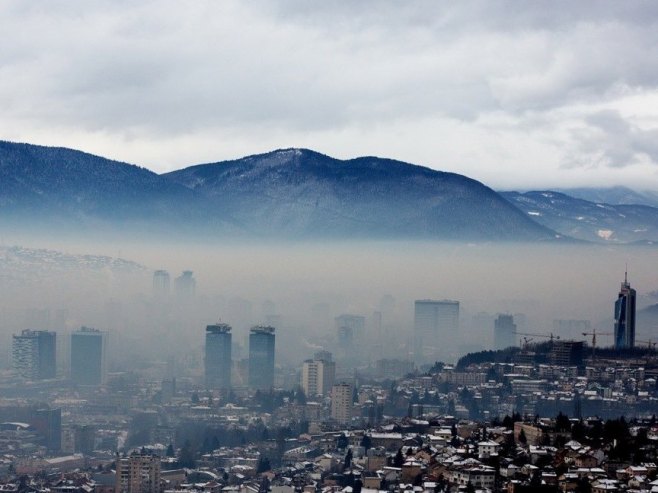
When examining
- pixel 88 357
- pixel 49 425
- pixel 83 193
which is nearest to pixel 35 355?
pixel 88 357

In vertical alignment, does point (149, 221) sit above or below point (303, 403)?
above

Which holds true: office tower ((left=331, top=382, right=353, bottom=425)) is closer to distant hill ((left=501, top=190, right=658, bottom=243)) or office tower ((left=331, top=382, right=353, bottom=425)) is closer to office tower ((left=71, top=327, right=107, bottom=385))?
office tower ((left=71, top=327, right=107, bottom=385))

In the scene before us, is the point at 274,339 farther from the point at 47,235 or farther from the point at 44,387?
the point at 47,235

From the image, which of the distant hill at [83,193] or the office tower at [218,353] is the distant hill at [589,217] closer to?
the distant hill at [83,193]

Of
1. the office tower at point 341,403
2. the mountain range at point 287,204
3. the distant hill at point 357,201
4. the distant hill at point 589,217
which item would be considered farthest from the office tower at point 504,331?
the office tower at point 341,403

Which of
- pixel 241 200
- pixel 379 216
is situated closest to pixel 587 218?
pixel 379 216

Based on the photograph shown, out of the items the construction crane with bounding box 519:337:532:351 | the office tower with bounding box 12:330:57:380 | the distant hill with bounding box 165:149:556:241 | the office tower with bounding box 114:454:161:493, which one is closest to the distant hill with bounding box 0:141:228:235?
the distant hill with bounding box 165:149:556:241
